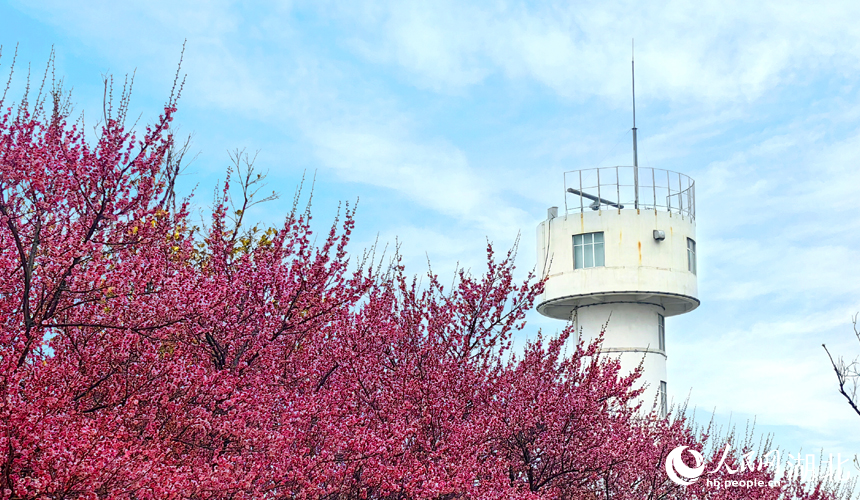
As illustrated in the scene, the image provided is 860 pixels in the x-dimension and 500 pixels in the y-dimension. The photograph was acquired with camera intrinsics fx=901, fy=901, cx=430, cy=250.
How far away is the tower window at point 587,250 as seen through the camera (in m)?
26.6

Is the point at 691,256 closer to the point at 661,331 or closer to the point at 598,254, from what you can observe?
the point at 661,331

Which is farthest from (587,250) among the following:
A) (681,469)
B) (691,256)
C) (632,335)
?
(681,469)

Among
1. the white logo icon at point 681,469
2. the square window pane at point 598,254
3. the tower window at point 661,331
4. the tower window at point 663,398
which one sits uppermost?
the square window pane at point 598,254

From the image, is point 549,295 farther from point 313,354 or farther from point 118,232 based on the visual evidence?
point 118,232

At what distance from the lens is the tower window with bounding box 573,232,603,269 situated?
26562mm

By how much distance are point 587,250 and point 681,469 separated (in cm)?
1109

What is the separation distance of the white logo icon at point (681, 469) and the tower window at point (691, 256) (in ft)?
36.3

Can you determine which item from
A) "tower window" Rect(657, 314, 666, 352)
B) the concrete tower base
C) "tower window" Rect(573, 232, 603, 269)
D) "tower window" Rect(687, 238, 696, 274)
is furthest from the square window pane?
"tower window" Rect(687, 238, 696, 274)

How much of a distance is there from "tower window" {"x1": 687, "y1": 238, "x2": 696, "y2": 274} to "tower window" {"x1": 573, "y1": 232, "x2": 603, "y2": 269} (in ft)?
9.16

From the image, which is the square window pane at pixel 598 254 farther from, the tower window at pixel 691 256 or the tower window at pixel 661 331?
the tower window at pixel 691 256

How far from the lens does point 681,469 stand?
53.9 feet

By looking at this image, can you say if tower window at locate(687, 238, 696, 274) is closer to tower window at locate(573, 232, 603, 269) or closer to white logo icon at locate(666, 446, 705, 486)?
tower window at locate(573, 232, 603, 269)

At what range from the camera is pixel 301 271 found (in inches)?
375

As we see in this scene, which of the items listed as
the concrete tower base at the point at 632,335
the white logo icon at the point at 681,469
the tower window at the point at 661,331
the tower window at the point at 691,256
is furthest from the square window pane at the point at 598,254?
the white logo icon at the point at 681,469
